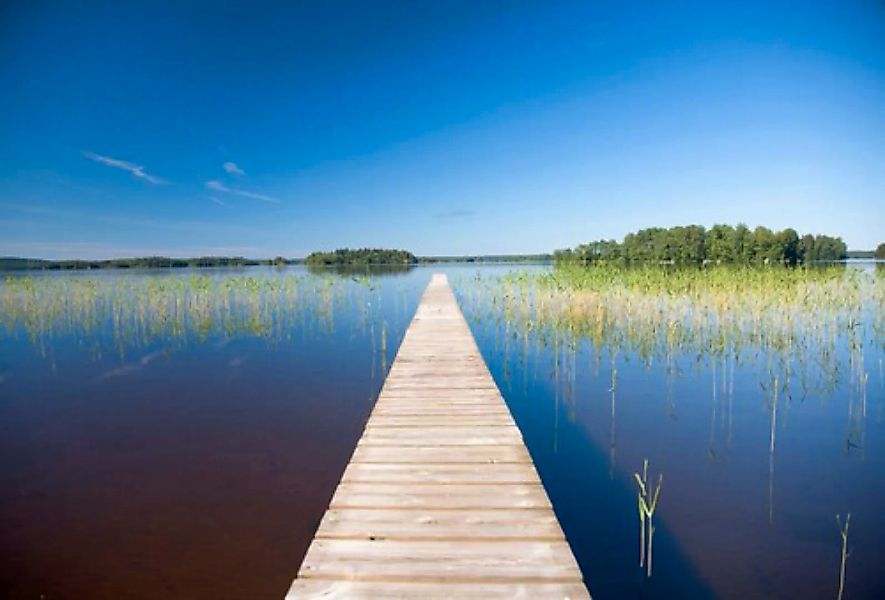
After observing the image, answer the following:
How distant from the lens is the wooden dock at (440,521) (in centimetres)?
201

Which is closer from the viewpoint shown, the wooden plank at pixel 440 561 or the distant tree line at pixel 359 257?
the wooden plank at pixel 440 561

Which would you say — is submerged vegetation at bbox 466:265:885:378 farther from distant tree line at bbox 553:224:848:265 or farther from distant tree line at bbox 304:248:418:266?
distant tree line at bbox 304:248:418:266

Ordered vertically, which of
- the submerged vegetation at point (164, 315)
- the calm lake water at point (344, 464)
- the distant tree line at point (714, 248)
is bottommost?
the calm lake water at point (344, 464)

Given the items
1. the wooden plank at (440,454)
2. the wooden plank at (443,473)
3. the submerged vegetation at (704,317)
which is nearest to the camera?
the wooden plank at (443,473)

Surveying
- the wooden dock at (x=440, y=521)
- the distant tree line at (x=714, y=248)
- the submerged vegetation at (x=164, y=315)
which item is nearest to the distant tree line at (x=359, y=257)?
the distant tree line at (x=714, y=248)

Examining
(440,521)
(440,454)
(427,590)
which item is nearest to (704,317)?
(440,454)

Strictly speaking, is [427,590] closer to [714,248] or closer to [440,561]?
[440,561]

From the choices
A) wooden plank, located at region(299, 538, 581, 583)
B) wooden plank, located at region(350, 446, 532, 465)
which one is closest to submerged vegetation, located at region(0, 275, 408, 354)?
wooden plank, located at region(350, 446, 532, 465)

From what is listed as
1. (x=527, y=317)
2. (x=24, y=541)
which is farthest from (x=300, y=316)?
(x=24, y=541)

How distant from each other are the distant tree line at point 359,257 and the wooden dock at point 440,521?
8771 centimetres

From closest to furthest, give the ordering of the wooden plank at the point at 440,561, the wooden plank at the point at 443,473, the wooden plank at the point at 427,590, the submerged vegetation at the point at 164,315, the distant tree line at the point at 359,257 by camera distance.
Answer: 1. the wooden plank at the point at 427,590
2. the wooden plank at the point at 440,561
3. the wooden plank at the point at 443,473
4. the submerged vegetation at the point at 164,315
5. the distant tree line at the point at 359,257

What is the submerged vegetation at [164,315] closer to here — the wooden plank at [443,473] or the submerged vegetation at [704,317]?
the submerged vegetation at [704,317]

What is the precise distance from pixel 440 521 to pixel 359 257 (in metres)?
93.6

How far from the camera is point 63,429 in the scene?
6023 millimetres
